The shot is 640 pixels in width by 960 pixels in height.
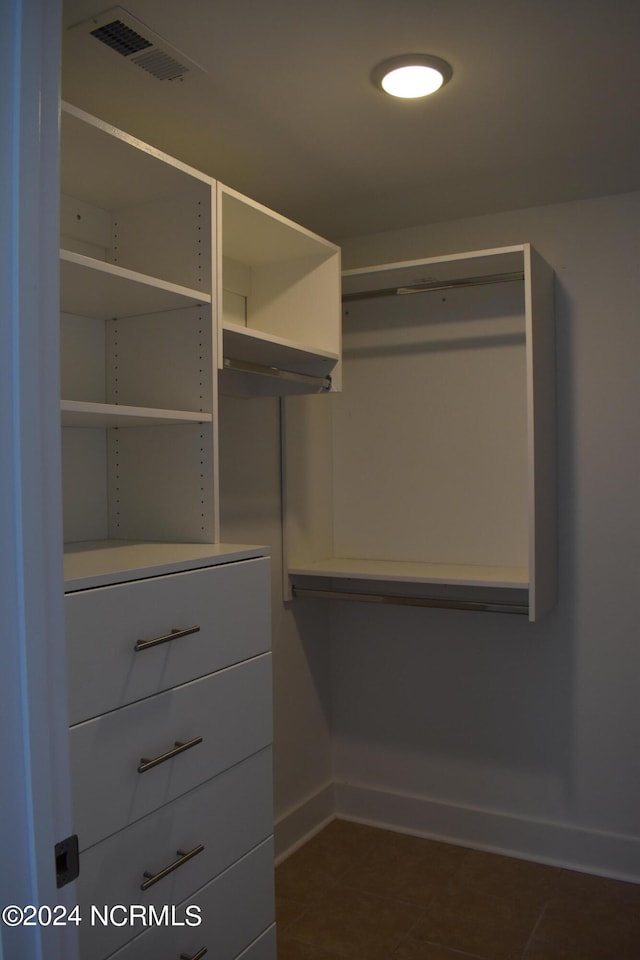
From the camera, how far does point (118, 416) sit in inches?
64.5

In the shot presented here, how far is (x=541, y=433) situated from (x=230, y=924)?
165 centimetres

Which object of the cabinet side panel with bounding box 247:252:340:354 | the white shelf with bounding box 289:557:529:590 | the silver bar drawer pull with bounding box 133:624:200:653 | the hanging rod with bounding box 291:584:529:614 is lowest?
the hanging rod with bounding box 291:584:529:614

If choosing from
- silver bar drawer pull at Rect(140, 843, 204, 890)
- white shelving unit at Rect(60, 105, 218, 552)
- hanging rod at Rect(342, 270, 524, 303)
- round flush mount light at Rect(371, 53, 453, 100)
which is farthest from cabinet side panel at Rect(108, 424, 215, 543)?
hanging rod at Rect(342, 270, 524, 303)

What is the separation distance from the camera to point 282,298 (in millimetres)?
2582

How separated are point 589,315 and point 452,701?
1.49 metres

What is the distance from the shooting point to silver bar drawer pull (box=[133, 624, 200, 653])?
1414 mm

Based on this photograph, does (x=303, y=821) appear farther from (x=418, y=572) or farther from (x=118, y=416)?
(x=118, y=416)

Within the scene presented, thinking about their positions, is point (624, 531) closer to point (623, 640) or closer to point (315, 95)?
point (623, 640)

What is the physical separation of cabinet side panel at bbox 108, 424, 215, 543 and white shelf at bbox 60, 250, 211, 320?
0.30 meters

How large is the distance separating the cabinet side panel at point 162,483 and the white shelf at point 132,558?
6 centimetres

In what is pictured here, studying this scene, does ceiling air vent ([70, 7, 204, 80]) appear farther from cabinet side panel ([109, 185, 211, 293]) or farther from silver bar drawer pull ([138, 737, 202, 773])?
silver bar drawer pull ([138, 737, 202, 773])

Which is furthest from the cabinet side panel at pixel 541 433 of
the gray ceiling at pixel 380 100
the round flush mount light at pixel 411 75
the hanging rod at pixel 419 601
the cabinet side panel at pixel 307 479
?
the cabinet side panel at pixel 307 479

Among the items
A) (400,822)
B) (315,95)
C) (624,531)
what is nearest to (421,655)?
(400,822)

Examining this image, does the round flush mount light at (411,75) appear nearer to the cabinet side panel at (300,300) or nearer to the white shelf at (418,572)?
the cabinet side panel at (300,300)
